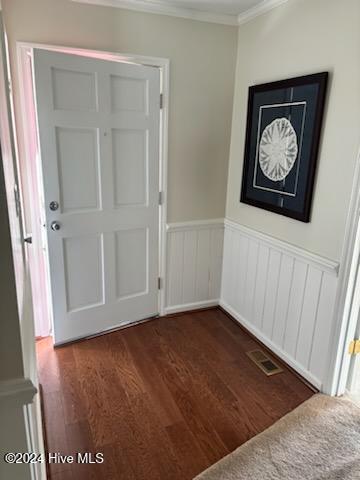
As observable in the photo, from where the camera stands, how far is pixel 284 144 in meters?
2.24

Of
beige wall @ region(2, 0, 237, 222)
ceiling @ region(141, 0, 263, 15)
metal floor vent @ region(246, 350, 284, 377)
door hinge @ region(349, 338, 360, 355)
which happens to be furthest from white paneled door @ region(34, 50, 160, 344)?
door hinge @ region(349, 338, 360, 355)

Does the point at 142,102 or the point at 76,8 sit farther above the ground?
the point at 76,8

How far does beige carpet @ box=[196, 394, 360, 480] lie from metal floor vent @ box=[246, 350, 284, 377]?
0.34 meters

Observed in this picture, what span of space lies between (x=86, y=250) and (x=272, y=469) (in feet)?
5.59

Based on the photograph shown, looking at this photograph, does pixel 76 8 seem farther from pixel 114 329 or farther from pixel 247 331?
pixel 247 331

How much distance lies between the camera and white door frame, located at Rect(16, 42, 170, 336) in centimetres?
214

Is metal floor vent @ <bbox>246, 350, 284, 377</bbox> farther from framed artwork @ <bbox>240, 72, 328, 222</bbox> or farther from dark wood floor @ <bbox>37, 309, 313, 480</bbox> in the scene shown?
framed artwork @ <bbox>240, 72, 328, 222</bbox>

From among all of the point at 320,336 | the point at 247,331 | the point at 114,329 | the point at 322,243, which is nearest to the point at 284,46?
the point at 322,243

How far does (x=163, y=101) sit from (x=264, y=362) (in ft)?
6.44

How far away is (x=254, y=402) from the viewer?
2059 mm

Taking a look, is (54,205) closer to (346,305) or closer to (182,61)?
(182,61)

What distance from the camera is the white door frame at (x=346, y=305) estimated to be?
180 centimetres

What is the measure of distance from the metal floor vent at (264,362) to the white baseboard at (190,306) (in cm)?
71

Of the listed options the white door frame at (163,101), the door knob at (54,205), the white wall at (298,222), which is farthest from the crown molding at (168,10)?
the door knob at (54,205)
